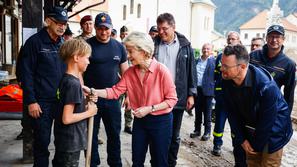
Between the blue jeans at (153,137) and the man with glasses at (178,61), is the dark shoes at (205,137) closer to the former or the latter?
the man with glasses at (178,61)

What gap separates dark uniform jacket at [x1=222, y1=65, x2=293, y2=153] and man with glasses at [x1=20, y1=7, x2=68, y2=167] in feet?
6.01

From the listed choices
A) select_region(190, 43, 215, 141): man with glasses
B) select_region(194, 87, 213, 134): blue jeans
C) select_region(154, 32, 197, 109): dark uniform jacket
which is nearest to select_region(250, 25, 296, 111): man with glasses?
select_region(154, 32, 197, 109): dark uniform jacket

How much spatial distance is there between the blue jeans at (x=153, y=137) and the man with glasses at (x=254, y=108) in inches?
26.6

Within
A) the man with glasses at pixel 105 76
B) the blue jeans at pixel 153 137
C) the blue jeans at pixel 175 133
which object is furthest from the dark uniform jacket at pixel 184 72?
the blue jeans at pixel 153 137

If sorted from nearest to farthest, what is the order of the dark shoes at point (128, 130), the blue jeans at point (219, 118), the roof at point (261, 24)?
the blue jeans at point (219, 118), the dark shoes at point (128, 130), the roof at point (261, 24)

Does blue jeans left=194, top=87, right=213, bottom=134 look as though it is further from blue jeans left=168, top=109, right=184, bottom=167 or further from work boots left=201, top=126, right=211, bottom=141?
blue jeans left=168, top=109, right=184, bottom=167

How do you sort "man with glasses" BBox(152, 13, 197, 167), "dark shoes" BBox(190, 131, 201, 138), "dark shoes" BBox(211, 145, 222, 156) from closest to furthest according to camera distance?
"man with glasses" BBox(152, 13, 197, 167)
"dark shoes" BBox(211, 145, 222, 156)
"dark shoes" BBox(190, 131, 201, 138)

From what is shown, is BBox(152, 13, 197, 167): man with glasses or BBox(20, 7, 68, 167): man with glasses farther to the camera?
BBox(152, 13, 197, 167): man with glasses

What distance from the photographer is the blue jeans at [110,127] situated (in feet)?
12.8

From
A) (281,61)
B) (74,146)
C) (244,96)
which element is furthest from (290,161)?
(74,146)

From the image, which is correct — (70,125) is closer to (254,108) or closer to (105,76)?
(105,76)

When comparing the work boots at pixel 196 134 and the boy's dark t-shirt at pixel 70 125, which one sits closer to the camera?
the boy's dark t-shirt at pixel 70 125

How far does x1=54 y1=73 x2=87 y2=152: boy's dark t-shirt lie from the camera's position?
2744 mm

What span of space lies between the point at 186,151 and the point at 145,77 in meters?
2.92
